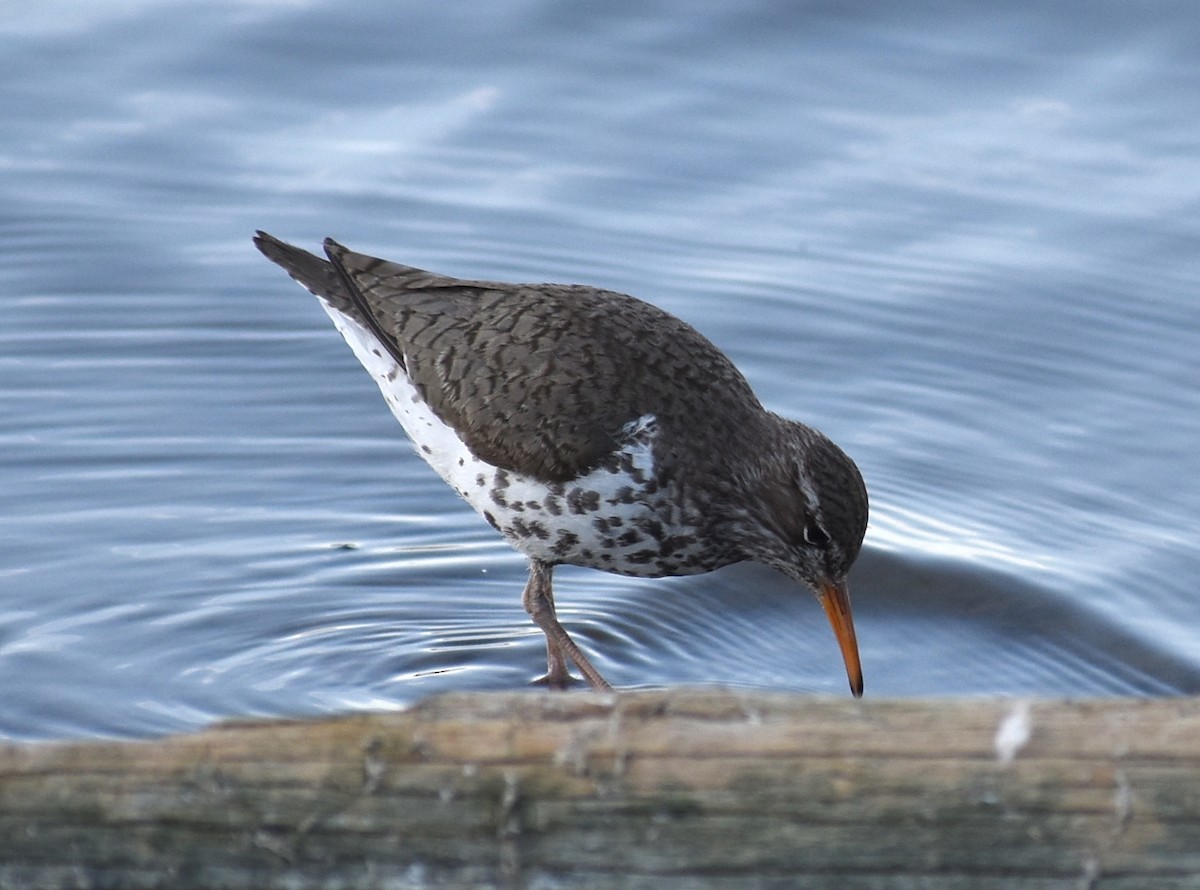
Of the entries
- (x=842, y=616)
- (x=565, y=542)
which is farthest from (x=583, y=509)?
(x=842, y=616)

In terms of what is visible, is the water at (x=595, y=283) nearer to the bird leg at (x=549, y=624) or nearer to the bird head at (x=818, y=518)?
the bird leg at (x=549, y=624)

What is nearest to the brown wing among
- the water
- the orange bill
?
the orange bill

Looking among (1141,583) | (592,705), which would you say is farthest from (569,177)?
(592,705)

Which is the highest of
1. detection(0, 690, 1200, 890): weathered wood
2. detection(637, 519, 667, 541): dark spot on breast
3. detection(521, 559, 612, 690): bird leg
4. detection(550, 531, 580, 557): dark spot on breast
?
detection(0, 690, 1200, 890): weathered wood

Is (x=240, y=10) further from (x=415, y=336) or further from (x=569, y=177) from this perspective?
(x=415, y=336)

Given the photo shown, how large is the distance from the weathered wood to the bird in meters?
3.23

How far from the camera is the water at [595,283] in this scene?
6492 mm

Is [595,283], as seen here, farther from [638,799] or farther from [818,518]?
[638,799]

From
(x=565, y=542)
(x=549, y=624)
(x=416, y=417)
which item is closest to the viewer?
(x=565, y=542)

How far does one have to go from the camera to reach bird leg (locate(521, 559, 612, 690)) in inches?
248

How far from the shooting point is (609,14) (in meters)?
10.7

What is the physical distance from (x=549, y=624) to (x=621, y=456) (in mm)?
836

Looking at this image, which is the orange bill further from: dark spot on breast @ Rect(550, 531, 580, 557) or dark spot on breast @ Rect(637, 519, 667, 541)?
dark spot on breast @ Rect(550, 531, 580, 557)

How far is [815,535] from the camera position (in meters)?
5.79
